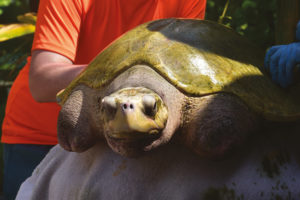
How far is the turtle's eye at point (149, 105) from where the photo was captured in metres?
0.78

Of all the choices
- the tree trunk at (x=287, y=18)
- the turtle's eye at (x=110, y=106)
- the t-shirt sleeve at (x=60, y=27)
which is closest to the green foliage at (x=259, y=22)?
the tree trunk at (x=287, y=18)

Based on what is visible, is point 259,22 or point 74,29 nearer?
point 74,29

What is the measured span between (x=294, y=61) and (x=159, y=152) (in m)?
0.36

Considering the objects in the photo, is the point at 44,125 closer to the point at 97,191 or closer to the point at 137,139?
the point at 97,191

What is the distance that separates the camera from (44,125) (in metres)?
1.77

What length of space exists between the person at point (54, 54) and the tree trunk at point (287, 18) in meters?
0.85

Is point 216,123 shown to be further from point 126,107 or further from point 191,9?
point 191,9

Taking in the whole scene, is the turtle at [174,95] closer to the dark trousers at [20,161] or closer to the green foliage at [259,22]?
the dark trousers at [20,161]

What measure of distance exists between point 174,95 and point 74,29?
684mm

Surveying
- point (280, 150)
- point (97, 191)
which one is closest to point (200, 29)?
point (280, 150)

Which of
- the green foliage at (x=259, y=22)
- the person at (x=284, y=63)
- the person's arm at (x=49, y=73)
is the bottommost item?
the green foliage at (x=259, y=22)

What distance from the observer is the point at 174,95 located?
86 cm

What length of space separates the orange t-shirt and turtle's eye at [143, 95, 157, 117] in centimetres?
64

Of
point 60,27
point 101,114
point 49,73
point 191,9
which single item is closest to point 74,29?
point 60,27
